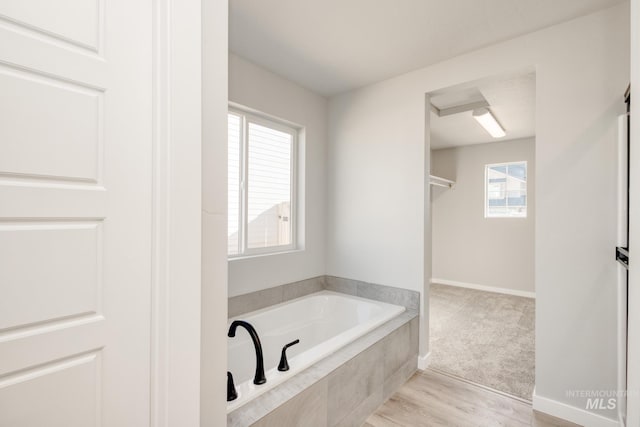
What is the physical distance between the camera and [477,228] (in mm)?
5137

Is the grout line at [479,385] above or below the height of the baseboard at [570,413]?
below

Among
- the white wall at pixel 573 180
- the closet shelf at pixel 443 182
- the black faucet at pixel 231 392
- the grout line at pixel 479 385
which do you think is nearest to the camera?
the black faucet at pixel 231 392

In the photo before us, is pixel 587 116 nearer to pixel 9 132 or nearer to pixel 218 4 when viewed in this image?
pixel 218 4

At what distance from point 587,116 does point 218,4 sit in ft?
7.13

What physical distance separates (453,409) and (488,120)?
3.00 meters

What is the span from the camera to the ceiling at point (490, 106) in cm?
264

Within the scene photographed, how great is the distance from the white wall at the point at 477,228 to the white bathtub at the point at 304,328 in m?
3.23

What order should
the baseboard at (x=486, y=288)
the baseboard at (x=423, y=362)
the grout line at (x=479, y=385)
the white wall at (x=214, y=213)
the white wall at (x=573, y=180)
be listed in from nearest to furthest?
the white wall at (x=214, y=213)
the white wall at (x=573, y=180)
the grout line at (x=479, y=385)
the baseboard at (x=423, y=362)
the baseboard at (x=486, y=288)

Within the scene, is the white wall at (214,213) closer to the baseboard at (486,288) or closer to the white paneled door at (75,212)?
the white paneled door at (75,212)

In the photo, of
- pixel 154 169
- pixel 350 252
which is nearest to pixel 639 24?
pixel 154 169

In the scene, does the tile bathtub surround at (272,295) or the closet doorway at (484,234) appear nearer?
the tile bathtub surround at (272,295)

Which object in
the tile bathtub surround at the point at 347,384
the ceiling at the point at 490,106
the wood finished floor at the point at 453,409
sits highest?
the ceiling at the point at 490,106

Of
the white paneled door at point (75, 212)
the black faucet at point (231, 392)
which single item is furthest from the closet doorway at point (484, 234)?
the white paneled door at point (75, 212)

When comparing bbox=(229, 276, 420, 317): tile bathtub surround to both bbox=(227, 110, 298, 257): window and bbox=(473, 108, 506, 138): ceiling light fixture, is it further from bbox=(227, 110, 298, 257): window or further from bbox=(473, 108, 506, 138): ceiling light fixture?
bbox=(473, 108, 506, 138): ceiling light fixture
